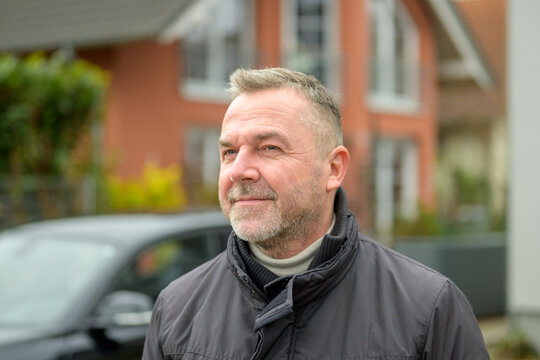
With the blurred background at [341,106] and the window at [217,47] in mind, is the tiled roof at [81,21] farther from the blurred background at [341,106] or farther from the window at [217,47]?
the window at [217,47]

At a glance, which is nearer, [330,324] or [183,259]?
[330,324]

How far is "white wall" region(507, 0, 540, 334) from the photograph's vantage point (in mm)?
7316

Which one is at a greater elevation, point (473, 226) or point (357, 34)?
point (357, 34)

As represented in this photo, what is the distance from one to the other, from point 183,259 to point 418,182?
1756cm

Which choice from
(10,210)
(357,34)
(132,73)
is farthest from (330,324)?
(357,34)

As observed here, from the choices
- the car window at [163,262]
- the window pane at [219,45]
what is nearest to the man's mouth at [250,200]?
the car window at [163,262]

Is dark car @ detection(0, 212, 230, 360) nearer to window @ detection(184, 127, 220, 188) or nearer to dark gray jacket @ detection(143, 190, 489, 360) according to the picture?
dark gray jacket @ detection(143, 190, 489, 360)

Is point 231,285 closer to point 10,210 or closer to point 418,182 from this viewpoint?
point 10,210

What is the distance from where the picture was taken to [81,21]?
1599 cm

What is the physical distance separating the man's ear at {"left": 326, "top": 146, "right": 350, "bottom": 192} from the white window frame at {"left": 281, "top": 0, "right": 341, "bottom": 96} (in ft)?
56.1

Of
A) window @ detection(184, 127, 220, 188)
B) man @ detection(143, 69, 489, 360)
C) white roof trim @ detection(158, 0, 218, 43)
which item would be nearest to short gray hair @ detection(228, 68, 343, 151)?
man @ detection(143, 69, 489, 360)

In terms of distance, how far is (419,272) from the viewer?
2.28m

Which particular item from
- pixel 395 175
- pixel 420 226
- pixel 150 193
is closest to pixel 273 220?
pixel 420 226

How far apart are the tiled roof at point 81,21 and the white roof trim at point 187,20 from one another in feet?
0.46
